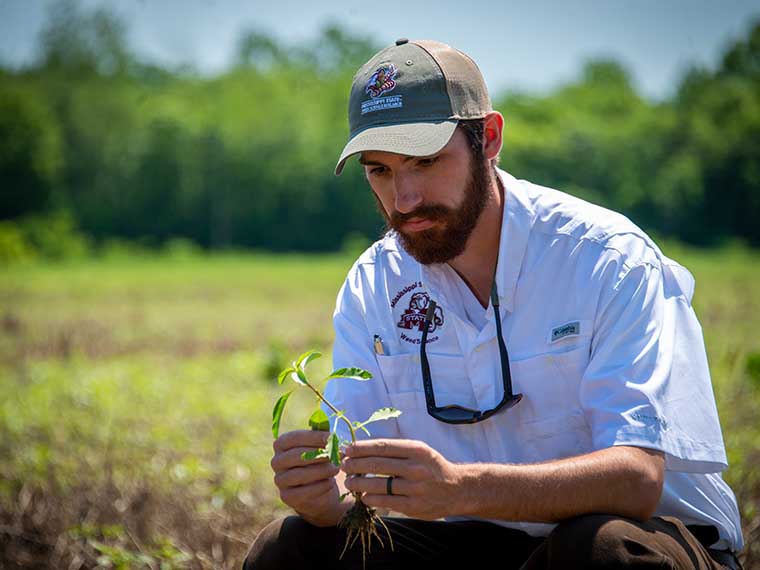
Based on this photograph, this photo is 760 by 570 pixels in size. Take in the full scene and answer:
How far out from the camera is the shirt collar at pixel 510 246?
9.26ft

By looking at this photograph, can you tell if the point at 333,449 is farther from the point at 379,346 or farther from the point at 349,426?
the point at 379,346

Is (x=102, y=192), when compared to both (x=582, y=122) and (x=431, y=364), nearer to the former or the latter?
(x=582, y=122)

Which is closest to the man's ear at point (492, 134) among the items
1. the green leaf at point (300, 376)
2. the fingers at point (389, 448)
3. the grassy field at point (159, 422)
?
the green leaf at point (300, 376)

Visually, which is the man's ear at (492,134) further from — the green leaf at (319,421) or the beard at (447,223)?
the green leaf at (319,421)

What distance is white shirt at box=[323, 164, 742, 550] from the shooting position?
2533mm

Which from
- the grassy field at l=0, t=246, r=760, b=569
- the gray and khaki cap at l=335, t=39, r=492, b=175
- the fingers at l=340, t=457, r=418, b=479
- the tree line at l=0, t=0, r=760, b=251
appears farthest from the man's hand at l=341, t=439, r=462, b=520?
the tree line at l=0, t=0, r=760, b=251

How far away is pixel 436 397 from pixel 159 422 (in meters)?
4.56

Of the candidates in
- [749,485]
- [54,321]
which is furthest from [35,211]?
[749,485]

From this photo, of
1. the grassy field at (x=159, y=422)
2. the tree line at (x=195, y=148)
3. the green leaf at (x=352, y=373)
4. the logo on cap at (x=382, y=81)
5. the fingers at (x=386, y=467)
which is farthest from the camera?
the tree line at (x=195, y=148)

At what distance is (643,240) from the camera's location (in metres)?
2.73

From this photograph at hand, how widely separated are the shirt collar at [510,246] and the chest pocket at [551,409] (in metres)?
0.21

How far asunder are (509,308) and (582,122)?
43.8 metres

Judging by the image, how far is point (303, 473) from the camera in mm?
2594

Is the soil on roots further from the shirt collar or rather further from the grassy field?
the grassy field
